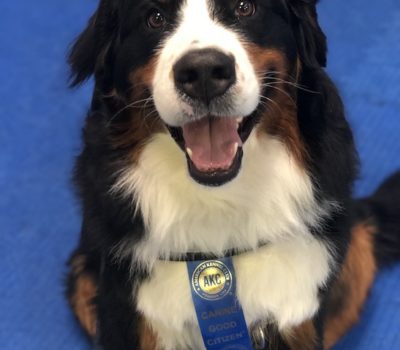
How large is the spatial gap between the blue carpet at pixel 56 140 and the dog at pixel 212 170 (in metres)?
0.47

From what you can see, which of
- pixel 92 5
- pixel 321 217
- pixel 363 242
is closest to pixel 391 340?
pixel 363 242

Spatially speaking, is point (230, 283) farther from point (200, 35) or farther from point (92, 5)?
point (92, 5)

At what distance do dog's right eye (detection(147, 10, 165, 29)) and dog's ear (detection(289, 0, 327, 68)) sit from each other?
275mm

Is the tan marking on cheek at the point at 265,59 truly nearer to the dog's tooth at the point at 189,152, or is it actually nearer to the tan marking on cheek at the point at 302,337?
the dog's tooth at the point at 189,152

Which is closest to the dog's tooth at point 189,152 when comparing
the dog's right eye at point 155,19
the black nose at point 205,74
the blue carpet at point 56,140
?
the black nose at point 205,74

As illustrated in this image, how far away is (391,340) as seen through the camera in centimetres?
187

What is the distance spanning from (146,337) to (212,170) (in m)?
0.51

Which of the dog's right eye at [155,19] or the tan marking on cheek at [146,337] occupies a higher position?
the dog's right eye at [155,19]

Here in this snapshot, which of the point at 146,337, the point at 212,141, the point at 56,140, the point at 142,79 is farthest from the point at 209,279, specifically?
the point at 56,140

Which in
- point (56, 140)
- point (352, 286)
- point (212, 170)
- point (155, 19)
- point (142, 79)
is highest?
point (155, 19)

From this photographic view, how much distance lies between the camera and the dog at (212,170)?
1.25m

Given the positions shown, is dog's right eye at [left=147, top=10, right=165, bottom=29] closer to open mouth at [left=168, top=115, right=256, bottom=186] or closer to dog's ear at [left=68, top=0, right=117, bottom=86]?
dog's ear at [left=68, top=0, right=117, bottom=86]

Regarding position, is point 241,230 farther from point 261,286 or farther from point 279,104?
point 279,104

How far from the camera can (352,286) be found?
5.97 ft
